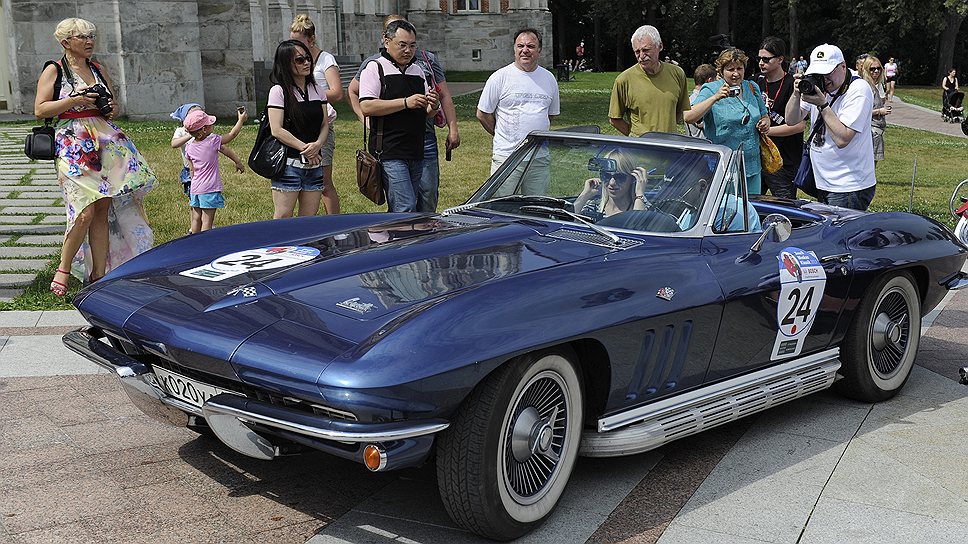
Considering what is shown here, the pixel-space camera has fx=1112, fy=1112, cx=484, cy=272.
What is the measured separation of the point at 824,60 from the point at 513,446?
4.15 metres

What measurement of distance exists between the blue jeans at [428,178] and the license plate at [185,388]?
403 cm

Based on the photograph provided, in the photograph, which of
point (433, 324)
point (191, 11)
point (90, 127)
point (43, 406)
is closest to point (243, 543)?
point (433, 324)

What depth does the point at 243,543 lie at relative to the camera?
380 centimetres

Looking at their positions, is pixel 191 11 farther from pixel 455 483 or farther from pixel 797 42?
pixel 797 42

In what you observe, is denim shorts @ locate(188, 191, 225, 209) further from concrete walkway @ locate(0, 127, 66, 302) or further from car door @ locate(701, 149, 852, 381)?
car door @ locate(701, 149, 852, 381)

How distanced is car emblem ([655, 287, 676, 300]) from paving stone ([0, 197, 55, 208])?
29.2ft

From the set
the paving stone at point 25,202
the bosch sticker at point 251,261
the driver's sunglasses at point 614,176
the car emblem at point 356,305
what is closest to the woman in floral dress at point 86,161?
the bosch sticker at point 251,261

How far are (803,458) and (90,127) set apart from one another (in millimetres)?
5032

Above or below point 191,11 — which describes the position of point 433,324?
below

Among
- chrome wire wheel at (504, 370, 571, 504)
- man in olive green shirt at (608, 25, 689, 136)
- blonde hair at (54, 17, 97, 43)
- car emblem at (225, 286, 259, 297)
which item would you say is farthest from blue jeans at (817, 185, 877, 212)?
blonde hair at (54, 17, 97, 43)

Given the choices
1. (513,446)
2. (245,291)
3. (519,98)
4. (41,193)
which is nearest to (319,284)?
(245,291)

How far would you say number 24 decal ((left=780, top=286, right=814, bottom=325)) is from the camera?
497cm

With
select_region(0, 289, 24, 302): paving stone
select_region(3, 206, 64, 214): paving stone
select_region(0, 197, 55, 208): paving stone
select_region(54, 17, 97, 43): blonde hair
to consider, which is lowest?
select_region(0, 289, 24, 302): paving stone

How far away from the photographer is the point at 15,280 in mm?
8062
